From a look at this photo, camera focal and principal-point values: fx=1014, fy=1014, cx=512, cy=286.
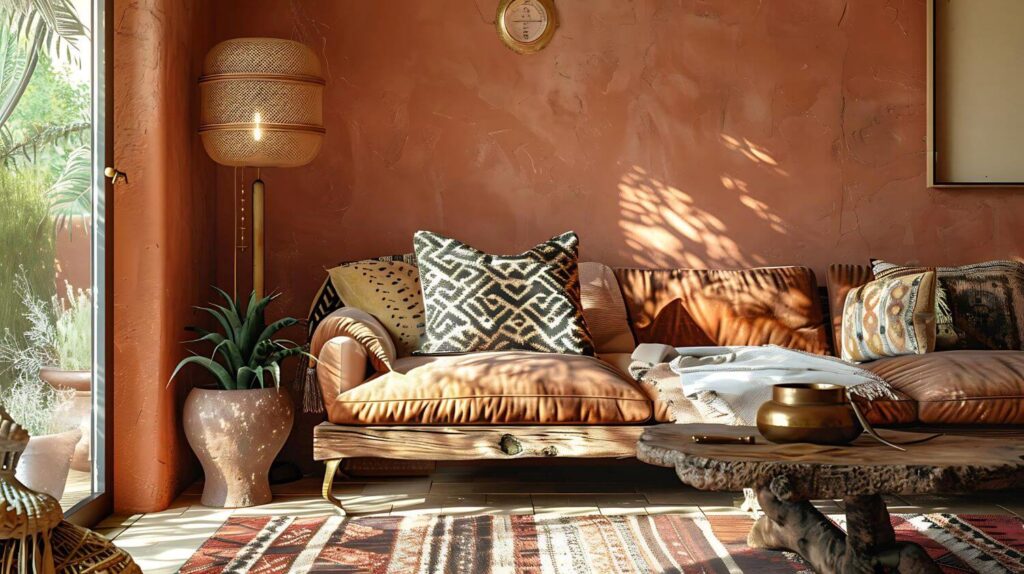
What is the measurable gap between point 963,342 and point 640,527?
1681 mm

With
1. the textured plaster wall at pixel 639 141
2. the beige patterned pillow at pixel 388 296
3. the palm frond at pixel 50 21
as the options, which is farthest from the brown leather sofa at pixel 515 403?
the palm frond at pixel 50 21

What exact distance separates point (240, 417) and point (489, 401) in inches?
33.9

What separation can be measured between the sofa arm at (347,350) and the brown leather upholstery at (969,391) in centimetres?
175

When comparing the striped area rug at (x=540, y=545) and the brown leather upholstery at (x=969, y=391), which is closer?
the striped area rug at (x=540, y=545)

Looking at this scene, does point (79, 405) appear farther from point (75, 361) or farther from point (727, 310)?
point (727, 310)

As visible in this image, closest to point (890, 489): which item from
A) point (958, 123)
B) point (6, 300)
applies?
point (6, 300)

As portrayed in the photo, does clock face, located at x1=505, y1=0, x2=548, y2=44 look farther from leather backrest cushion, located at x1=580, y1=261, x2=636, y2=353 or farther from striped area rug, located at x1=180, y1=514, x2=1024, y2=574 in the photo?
striped area rug, located at x1=180, y1=514, x2=1024, y2=574

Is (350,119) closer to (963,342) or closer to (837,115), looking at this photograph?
(837,115)

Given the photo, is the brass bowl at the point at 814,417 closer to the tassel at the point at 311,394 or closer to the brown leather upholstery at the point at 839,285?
the tassel at the point at 311,394

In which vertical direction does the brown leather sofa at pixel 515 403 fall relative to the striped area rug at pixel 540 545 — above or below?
above

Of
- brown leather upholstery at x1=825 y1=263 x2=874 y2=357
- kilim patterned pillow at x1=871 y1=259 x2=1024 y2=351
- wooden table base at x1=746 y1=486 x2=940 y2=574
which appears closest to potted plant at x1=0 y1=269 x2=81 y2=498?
wooden table base at x1=746 y1=486 x2=940 y2=574

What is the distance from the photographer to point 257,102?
3.69 meters

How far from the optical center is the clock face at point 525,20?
4.41m

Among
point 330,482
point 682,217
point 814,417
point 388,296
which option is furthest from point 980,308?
point 330,482
